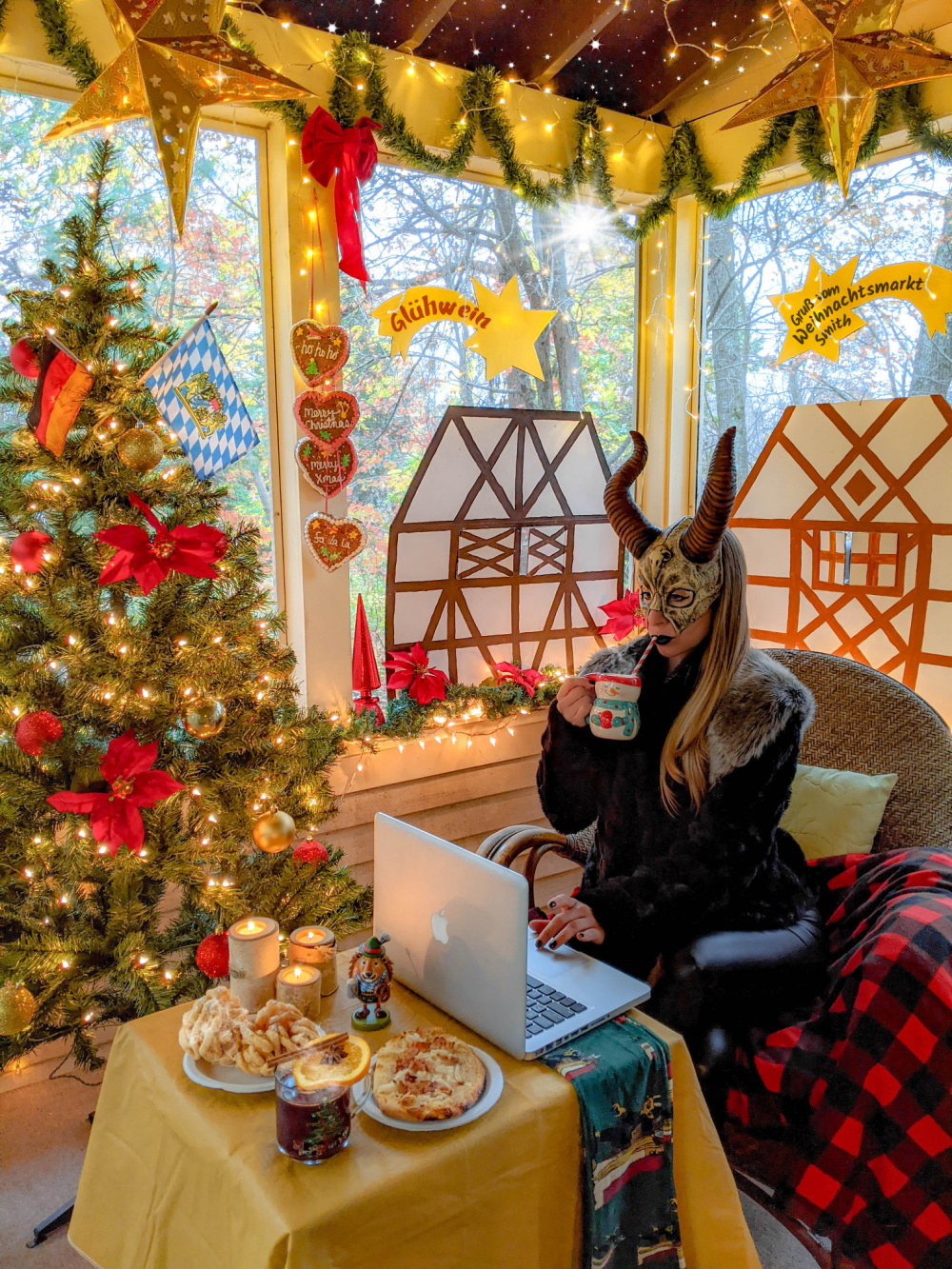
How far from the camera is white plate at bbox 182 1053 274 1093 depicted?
44.2 inches

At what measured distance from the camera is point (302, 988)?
1272 mm

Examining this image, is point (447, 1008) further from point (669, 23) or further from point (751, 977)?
point (669, 23)

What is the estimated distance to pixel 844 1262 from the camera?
1429 mm

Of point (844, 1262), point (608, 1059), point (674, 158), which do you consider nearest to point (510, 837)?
point (608, 1059)

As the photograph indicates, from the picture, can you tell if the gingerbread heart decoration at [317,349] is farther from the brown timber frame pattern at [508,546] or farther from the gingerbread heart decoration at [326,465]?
the brown timber frame pattern at [508,546]

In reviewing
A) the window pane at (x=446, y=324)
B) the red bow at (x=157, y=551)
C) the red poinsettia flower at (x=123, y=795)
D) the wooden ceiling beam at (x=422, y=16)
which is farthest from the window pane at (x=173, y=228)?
the red poinsettia flower at (x=123, y=795)

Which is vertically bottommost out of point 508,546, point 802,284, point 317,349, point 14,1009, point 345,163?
point 14,1009

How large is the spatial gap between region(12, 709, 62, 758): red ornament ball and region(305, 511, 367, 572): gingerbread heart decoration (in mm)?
902

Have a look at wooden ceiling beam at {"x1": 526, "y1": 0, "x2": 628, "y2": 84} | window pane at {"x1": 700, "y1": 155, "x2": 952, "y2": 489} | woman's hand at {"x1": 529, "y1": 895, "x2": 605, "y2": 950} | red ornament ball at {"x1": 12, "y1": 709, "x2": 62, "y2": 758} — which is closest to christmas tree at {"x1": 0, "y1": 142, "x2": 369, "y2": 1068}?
red ornament ball at {"x1": 12, "y1": 709, "x2": 62, "y2": 758}

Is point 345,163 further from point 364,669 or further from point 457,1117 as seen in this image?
point 457,1117

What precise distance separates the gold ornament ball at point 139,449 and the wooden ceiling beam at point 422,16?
4.69 feet

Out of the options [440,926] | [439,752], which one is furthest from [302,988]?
[439,752]

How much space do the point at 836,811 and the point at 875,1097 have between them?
0.69m

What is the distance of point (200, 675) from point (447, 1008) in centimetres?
91
